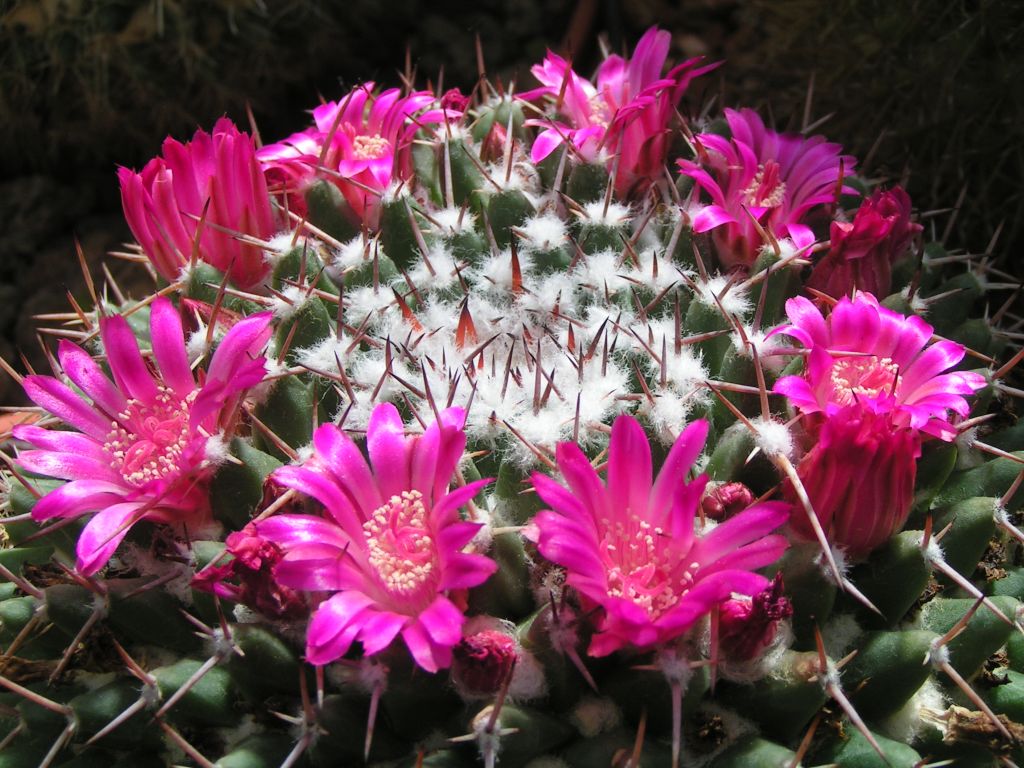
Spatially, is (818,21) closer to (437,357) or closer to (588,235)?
(588,235)

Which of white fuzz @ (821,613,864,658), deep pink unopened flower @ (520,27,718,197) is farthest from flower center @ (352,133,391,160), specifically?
white fuzz @ (821,613,864,658)

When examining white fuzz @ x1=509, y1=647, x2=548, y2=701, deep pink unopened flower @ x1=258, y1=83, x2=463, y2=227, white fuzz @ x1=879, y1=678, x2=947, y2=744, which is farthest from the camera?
deep pink unopened flower @ x1=258, y1=83, x2=463, y2=227

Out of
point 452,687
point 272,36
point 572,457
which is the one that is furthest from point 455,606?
point 272,36

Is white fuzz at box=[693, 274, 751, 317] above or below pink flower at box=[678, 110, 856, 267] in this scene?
below

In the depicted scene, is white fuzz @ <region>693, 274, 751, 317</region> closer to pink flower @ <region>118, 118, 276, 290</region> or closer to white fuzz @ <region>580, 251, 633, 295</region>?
white fuzz @ <region>580, 251, 633, 295</region>

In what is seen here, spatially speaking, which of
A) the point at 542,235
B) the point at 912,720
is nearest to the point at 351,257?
the point at 542,235

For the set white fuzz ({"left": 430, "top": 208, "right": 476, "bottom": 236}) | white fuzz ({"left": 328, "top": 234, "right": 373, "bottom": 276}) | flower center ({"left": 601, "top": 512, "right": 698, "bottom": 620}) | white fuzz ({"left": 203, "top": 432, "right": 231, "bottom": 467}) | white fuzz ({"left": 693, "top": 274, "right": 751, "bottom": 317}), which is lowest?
flower center ({"left": 601, "top": 512, "right": 698, "bottom": 620})

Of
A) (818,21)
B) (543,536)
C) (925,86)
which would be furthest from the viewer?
(818,21)
